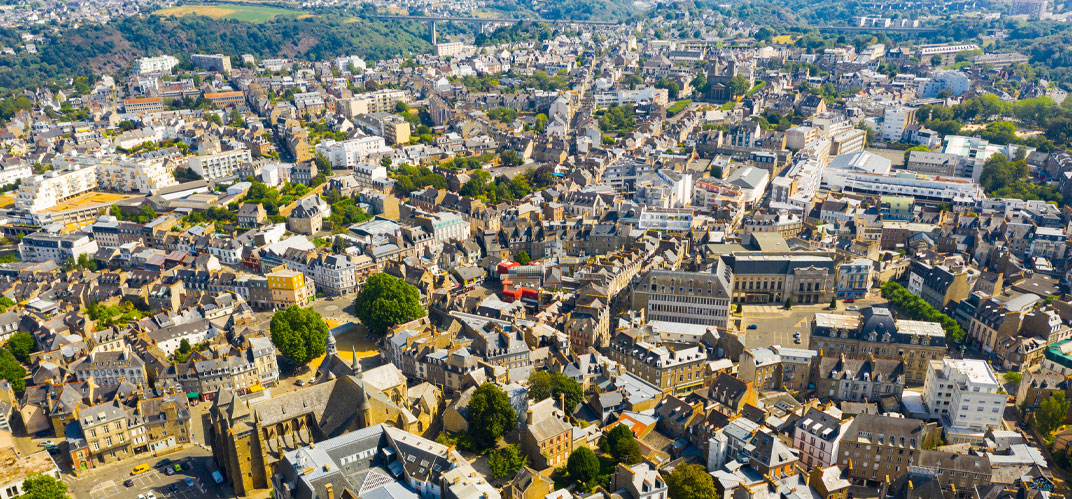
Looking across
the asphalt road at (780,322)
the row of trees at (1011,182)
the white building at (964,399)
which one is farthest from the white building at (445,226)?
the row of trees at (1011,182)

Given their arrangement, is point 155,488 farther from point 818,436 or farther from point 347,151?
point 347,151

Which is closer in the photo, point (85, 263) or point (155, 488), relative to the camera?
point (155, 488)

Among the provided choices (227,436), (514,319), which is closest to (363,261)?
(514,319)

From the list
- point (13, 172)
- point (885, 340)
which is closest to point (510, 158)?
point (885, 340)

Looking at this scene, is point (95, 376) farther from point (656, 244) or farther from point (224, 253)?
point (656, 244)

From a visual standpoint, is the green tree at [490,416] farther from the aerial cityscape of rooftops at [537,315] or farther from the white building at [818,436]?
the white building at [818,436]

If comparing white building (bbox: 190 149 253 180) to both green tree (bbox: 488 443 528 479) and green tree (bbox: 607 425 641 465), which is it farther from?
green tree (bbox: 607 425 641 465)
